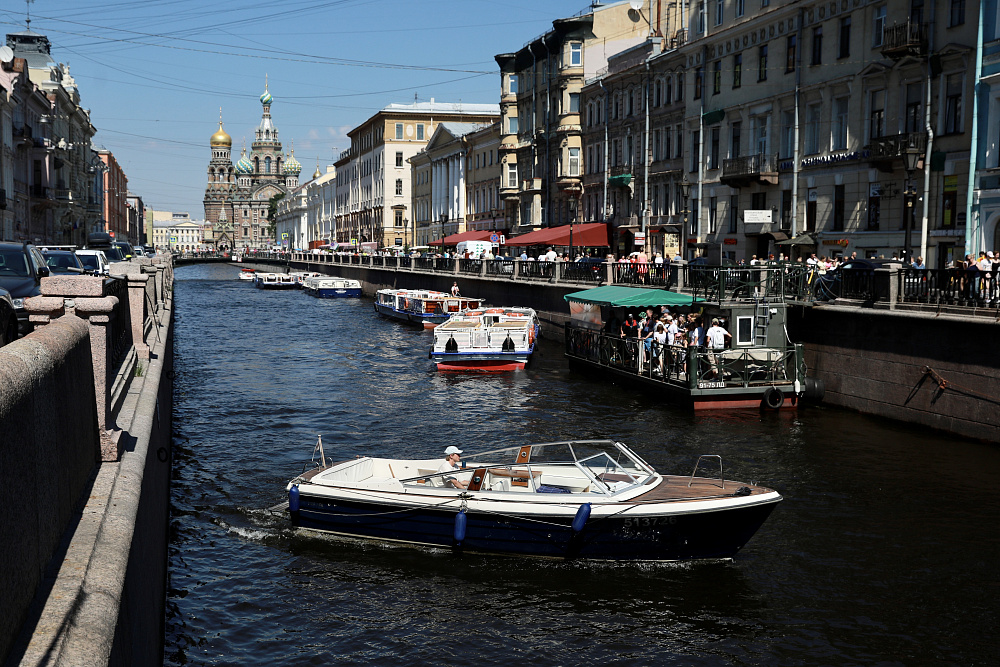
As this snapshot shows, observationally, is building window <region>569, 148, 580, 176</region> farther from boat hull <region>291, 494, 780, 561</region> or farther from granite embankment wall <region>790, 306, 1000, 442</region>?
boat hull <region>291, 494, 780, 561</region>

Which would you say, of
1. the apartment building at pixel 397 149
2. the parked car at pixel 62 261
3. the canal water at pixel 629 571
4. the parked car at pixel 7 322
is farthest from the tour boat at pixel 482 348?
the apartment building at pixel 397 149

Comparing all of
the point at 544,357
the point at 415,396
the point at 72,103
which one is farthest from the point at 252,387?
the point at 72,103

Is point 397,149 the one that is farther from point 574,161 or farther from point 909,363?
point 909,363

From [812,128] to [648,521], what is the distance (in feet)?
94.0

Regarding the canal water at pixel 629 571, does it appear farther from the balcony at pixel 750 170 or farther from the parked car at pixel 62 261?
the balcony at pixel 750 170

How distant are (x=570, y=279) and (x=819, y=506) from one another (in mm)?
29899

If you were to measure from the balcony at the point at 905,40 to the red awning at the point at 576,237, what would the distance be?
22.5 m

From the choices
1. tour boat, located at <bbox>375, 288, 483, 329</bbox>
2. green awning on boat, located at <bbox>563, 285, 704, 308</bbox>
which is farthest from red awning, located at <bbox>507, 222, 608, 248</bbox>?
green awning on boat, located at <bbox>563, 285, 704, 308</bbox>

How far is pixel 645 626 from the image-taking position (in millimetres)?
12461

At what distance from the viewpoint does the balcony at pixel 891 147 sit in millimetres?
31359

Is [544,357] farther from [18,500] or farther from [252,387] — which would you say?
[18,500]

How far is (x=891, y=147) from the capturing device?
3234cm

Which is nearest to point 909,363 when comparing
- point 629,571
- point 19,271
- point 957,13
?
point 629,571

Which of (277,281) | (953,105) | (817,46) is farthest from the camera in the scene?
(277,281)
